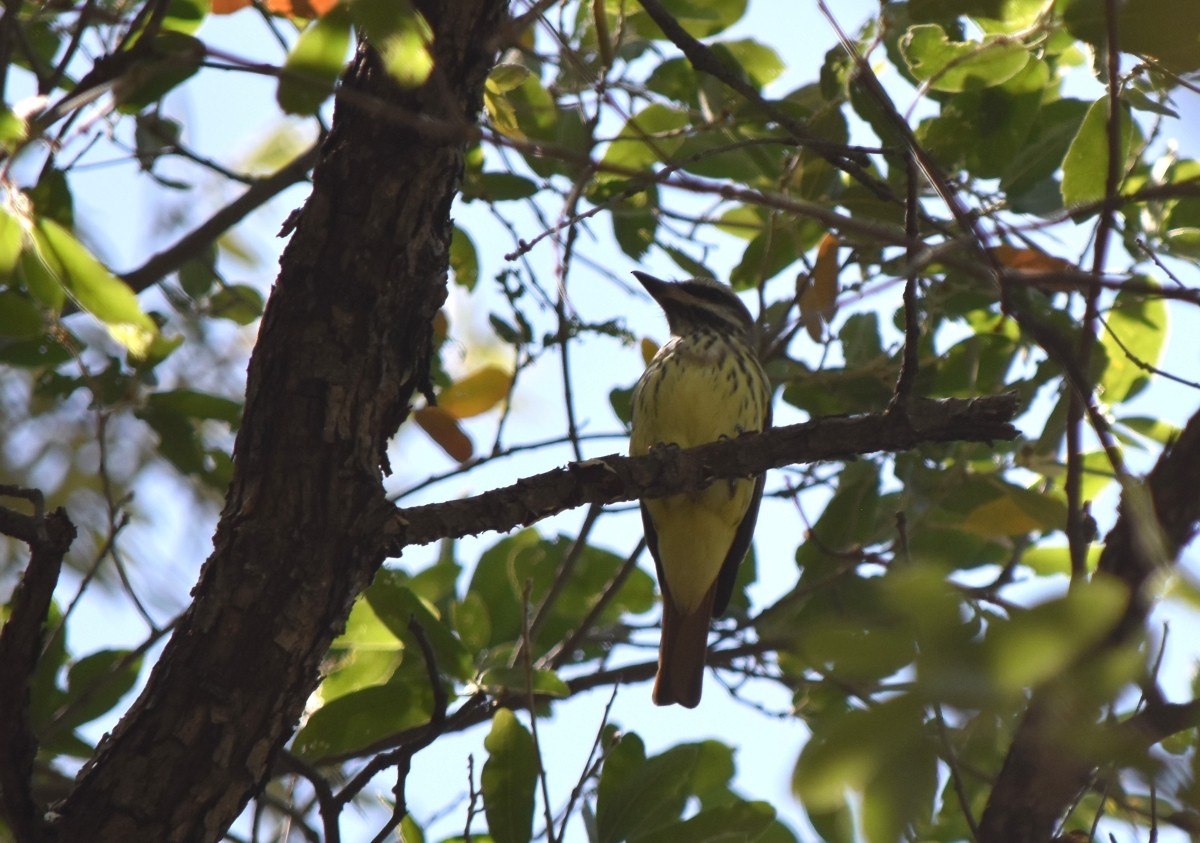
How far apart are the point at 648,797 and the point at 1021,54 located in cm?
202

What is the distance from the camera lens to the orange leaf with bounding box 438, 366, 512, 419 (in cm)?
367

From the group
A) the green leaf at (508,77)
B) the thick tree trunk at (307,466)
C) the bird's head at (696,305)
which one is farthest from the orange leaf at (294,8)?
the bird's head at (696,305)

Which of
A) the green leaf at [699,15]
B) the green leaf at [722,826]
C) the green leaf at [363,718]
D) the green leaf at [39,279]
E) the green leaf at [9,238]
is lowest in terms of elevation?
the green leaf at [722,826]

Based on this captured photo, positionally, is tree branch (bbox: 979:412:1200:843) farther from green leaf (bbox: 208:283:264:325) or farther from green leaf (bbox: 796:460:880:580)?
green leaf (bbox: 208:283:264:325)

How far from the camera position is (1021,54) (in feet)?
10.2

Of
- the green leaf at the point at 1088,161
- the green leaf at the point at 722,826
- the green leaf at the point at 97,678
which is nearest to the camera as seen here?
the green leaf at the point at 1088,161

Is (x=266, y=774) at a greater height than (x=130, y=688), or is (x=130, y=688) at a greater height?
(x=130, y=688)

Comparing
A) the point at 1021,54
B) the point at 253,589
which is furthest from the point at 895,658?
the point at 1021,54

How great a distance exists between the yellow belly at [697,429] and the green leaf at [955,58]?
1.34 meters

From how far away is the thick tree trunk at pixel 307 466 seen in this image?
2.19 meters

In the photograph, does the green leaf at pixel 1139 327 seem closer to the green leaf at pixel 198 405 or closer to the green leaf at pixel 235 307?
the green leaf at pixel 198 405

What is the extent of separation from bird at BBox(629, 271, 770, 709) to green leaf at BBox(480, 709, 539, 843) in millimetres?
1469

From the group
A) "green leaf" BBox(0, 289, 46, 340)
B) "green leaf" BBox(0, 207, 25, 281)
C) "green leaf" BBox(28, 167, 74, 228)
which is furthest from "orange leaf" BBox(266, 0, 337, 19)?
"green leaf" BBox(0, 207, 25, 281)

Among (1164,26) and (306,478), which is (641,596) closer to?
(306,478)
